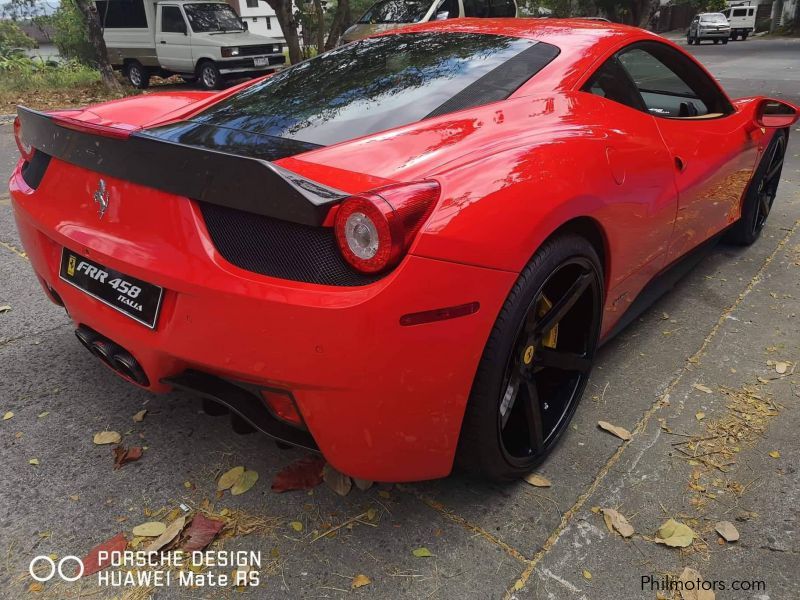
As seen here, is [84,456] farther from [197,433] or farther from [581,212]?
[581,212]

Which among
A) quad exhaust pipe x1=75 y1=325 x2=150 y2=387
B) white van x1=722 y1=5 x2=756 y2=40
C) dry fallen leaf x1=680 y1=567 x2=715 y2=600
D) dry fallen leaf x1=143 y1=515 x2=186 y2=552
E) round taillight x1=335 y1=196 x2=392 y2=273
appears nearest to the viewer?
round taillight x1=335 y1=196 x2=392 y2=273

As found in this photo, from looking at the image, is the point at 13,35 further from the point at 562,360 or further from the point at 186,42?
the point at 562,360

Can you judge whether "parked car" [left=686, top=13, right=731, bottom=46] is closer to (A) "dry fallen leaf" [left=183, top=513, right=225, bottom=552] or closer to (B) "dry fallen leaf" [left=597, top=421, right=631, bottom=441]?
(B) "dry fallen leaf" [left=597, top=421, right=631, bottom=441]

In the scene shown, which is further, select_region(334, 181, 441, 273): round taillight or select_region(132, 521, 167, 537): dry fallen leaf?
select_region(132, 521, 167, 537): dry fallen leaf

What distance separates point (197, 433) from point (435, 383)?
1134 mm

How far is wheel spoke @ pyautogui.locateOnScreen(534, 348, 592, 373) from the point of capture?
2.22 m

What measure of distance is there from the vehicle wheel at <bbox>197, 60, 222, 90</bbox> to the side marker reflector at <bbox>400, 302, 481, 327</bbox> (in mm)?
13738

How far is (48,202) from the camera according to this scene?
7.17ft

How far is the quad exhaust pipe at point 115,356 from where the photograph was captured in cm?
201

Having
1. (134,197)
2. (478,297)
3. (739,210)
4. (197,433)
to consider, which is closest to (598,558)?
(478,297)

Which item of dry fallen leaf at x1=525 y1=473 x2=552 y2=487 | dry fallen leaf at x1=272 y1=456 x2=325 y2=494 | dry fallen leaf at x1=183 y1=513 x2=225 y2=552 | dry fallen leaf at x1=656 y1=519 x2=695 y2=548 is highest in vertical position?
dry fallen leaf at x1=183 y1=513 x2=225 y2=552

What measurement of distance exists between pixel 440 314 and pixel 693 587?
3.54ft

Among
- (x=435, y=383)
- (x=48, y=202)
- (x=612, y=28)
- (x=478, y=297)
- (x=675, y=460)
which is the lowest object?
(x=675, y=460)

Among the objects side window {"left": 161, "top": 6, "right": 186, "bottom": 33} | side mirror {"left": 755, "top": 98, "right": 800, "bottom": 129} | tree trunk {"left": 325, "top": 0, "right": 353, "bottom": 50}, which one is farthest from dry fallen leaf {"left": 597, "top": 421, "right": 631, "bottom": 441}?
tree trunk {"left": 325, "top": 0, "right": 353, "bottom": 50}
